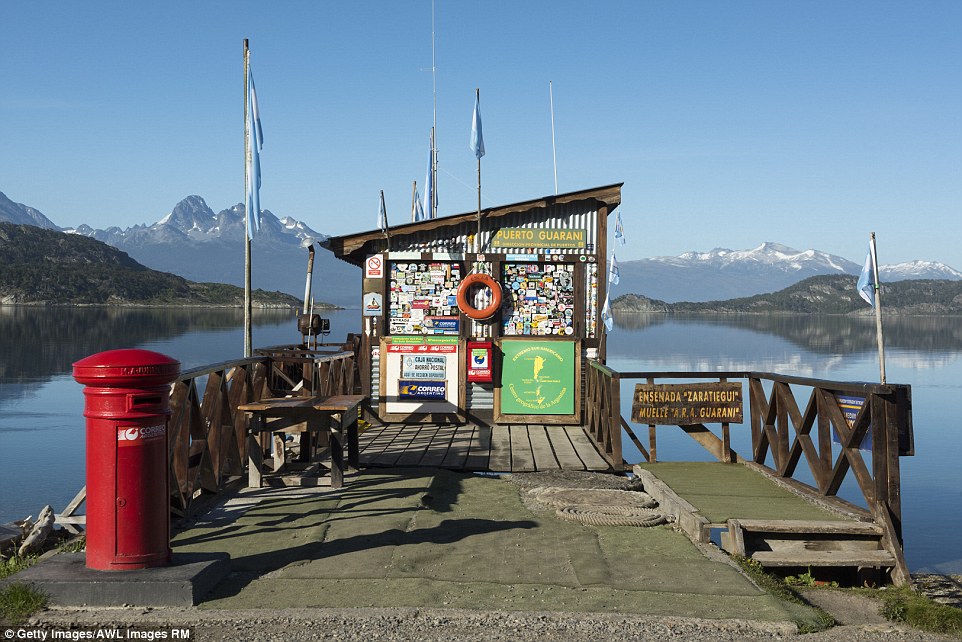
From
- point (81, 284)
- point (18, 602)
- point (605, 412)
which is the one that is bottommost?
point (18, 602)

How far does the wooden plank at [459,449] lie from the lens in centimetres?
1009

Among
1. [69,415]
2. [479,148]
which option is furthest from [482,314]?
[69,415]

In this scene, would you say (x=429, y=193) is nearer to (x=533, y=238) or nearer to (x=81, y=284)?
(x=533, y=238)

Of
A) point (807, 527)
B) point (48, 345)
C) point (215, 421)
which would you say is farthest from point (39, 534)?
point (48, 345)

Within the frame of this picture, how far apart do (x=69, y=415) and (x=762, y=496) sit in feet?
80.6

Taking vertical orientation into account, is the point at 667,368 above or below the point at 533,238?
below

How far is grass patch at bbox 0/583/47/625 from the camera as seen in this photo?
473 centimetres

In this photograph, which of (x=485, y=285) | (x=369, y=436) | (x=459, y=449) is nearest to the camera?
(x=459, y=449)

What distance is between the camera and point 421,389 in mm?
13812

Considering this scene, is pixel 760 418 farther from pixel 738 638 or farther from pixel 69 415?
pixel 69 415

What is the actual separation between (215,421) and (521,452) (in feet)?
13.5

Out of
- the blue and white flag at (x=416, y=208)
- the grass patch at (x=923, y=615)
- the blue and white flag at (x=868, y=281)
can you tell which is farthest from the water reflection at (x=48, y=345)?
the grass patch at (x=923, y=615)

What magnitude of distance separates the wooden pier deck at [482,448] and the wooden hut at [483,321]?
39 cm

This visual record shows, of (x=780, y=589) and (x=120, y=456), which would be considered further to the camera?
(x=780, y=589)
